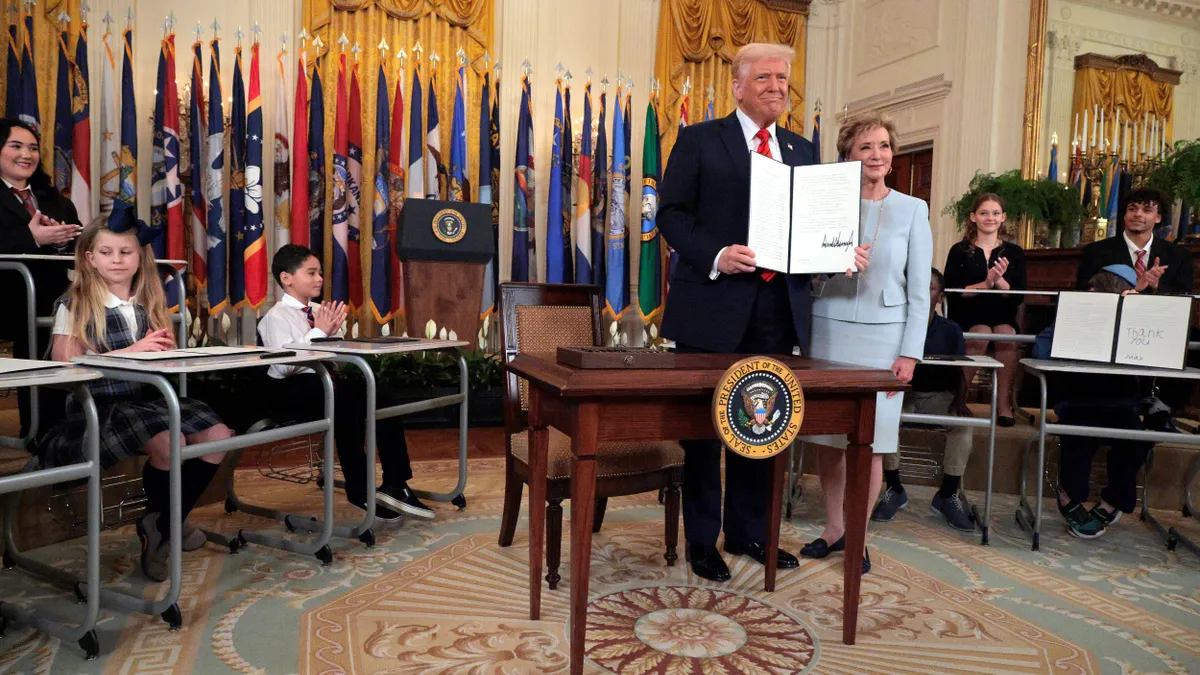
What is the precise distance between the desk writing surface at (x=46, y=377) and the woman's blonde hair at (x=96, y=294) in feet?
1.73

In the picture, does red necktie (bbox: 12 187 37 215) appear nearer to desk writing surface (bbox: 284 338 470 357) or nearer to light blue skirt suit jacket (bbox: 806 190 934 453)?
desk writing surface (bbox: 284 338 470 357)

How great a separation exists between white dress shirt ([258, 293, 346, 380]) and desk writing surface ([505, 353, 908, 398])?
1.24m

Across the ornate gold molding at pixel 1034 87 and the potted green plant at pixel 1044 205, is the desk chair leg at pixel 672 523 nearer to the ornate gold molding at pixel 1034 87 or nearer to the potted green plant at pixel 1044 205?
the potted green plant at pixel 1044 205

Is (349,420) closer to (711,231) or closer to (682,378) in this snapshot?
(711,231)

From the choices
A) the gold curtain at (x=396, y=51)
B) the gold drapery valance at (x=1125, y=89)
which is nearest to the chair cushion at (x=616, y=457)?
the gold curtain at (x=396, y=51)

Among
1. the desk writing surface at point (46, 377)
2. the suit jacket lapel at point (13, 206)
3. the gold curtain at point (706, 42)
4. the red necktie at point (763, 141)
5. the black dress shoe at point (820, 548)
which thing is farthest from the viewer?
the gold curtain at point (706, 42)

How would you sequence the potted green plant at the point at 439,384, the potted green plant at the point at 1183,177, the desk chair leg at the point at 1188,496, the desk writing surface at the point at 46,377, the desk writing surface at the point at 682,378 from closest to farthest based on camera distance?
the desk writing surface at the point at 46,377 < the desk writing surface at the point at 682,378 < the desk chair leg at the point at 1188,496 < the potted green plant at the point at 1183,177 < the potted green plant at the point at 439,384

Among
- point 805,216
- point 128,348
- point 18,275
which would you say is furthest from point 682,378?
point 18,275

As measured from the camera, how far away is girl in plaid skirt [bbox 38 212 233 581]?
211 cm

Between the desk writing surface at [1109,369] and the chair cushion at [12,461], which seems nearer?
the chair cushion at [12,461]

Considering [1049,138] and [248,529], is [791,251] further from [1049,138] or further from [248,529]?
[1049,138]

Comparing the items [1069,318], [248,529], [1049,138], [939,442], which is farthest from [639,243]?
[248,529]

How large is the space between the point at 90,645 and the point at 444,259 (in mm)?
3358

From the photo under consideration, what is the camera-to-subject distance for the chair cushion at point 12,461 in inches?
97.4
